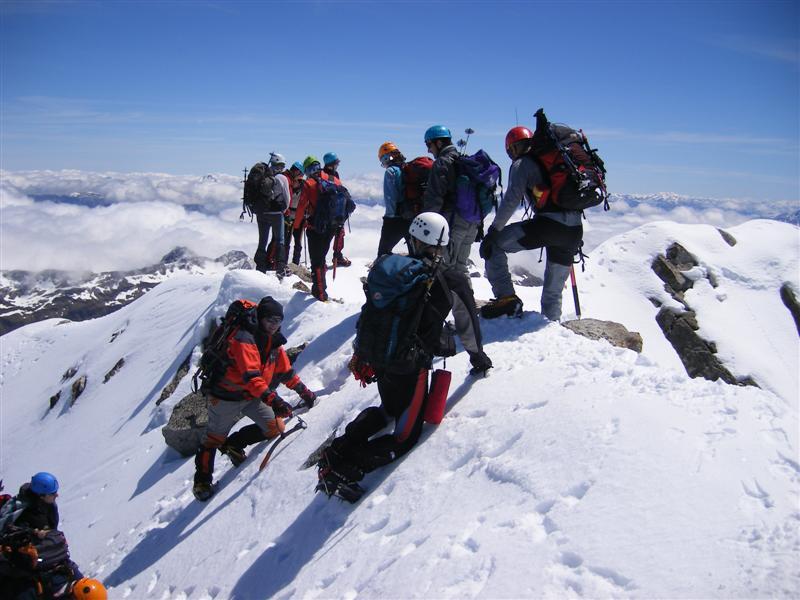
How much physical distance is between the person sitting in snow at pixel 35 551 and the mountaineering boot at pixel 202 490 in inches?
72.2

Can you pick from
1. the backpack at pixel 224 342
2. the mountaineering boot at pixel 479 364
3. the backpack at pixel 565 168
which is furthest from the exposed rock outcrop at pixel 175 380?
the backpack at pixel 565 168

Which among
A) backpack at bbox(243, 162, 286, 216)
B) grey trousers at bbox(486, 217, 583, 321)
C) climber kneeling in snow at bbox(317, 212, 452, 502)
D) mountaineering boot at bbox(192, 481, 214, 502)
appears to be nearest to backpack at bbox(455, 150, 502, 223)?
grey trousers at bbox(486, 217, 583, 321)

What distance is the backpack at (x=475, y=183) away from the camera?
9.02m

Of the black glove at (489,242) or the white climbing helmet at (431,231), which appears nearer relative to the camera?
the white climbing helmet at (431,231)

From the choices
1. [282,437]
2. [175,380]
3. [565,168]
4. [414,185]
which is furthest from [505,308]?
[175,380]

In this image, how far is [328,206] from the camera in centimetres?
1269

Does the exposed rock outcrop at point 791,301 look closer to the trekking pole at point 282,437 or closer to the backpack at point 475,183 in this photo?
the backpack at point 475,183

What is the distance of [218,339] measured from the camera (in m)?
8.12

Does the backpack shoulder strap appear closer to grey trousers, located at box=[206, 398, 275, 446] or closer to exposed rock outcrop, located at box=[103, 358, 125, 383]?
grey trousers, located at box=[206, 398, 275, 446]

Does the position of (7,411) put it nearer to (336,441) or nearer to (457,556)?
(336,441)

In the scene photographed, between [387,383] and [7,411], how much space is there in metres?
28.9

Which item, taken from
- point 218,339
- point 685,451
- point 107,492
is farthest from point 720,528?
point 107,492

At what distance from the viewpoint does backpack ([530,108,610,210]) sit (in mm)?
8430

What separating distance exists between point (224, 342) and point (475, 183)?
5192 mm
